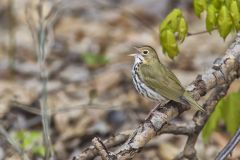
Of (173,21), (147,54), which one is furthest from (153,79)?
(173,21)

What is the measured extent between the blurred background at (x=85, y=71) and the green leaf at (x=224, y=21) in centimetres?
140

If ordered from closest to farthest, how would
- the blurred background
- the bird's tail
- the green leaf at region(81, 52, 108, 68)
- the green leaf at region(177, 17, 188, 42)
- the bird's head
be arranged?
the green leaf at region(177, 17, 188, 42), the bird's tail, the bird's head, the blurred background, the green leaf at region(81, 52, 108, 68)

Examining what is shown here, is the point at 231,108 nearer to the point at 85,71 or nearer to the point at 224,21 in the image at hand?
the point at 224,21

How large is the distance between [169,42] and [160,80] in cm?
85

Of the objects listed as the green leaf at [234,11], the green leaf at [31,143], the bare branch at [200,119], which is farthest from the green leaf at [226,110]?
the green leaf at [31,143]

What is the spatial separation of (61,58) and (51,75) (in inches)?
27.1

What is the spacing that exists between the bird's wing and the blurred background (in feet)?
→ 1.72

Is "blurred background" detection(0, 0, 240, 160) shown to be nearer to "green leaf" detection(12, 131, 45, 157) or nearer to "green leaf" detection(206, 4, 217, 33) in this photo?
"green leaf" detection(12, 131, 45, 157)

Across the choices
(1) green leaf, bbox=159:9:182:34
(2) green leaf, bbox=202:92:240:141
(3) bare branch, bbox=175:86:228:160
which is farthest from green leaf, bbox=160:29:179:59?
(2) green leaf, bbox=202:92:240:141

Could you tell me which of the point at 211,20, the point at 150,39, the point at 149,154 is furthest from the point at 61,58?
the point at 211,20

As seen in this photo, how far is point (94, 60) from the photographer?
8.53 metres

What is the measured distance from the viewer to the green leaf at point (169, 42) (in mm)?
4156

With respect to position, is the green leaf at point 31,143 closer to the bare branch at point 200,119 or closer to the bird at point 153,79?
the bird at point 153,79

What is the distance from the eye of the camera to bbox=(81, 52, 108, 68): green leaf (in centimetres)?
850
